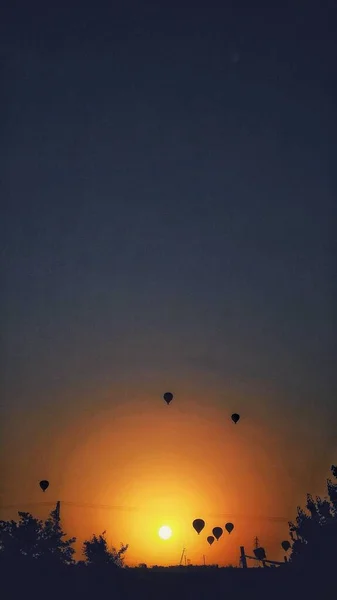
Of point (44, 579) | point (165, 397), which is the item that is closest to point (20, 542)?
point (165, 397)

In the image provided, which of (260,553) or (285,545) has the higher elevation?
(285,545)

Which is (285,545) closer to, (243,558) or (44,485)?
(243,558)

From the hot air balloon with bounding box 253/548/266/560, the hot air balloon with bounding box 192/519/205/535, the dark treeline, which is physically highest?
the hot air balloon with bounding box 192/519/205/535

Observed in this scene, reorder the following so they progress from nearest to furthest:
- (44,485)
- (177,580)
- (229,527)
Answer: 1. (177,580)
2. (44,485)
3. (229,527)

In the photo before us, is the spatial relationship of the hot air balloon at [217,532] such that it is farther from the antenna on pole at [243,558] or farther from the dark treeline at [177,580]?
the dark treeline at [177,580]

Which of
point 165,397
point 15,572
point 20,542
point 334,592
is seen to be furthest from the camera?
point 20,542

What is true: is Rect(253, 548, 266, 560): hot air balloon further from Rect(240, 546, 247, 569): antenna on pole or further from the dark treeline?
the dark treeline

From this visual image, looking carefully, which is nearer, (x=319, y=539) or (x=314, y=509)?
(x=319, y=539)

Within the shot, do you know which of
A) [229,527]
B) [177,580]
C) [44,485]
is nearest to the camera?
[177,580]

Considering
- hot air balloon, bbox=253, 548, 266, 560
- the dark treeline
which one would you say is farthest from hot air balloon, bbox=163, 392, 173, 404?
hot air balloon, bbox=253, 548, 266, 560

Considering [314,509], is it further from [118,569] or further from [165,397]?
[118,569]

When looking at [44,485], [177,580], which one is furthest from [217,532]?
[177,580]
